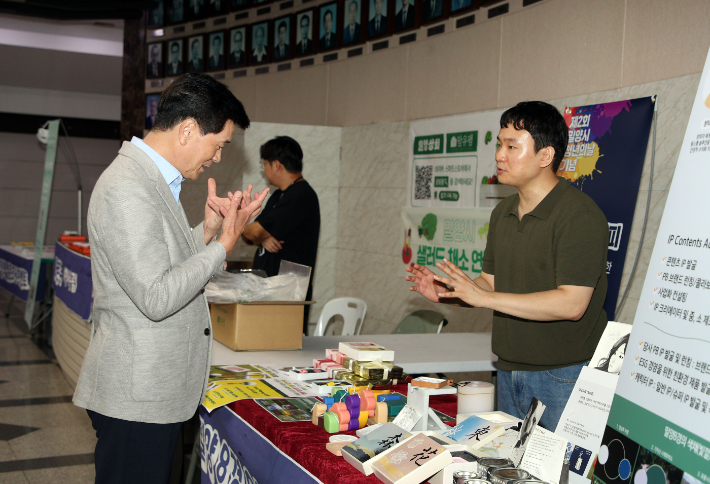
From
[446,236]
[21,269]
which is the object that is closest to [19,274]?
[21,269]

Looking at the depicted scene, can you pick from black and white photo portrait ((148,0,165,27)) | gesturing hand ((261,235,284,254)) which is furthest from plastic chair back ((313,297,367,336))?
black and white photo portrait ((148,0,165,27))

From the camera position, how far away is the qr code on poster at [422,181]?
15.0 feet

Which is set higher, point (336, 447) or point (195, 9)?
point (195, 9)

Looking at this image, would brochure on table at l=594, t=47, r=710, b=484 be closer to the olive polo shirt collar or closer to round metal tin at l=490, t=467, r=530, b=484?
round metal tin at l=490, t=467, r=530, b=484

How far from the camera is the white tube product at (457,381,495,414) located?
62.6 inches

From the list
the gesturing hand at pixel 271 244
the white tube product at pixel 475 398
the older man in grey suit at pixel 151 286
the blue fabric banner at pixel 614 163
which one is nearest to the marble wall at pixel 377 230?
the blue fabric banner at pixel 614 163

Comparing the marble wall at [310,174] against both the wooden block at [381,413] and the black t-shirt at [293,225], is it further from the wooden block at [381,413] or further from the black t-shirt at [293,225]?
the wooden block at [381,413]

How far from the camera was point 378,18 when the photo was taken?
512 cm

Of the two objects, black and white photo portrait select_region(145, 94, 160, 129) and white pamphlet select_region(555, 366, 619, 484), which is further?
black and white photo portrait select_region(145, 94, 160, 129)

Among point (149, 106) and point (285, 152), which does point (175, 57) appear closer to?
point (149, 106)

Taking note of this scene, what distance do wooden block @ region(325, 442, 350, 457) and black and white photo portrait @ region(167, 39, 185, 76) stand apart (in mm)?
6518

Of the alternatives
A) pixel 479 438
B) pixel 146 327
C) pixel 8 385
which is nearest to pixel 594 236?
pixel 479 438

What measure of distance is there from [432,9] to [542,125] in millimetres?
3087

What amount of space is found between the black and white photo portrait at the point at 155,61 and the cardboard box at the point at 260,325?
5568 millimetres
